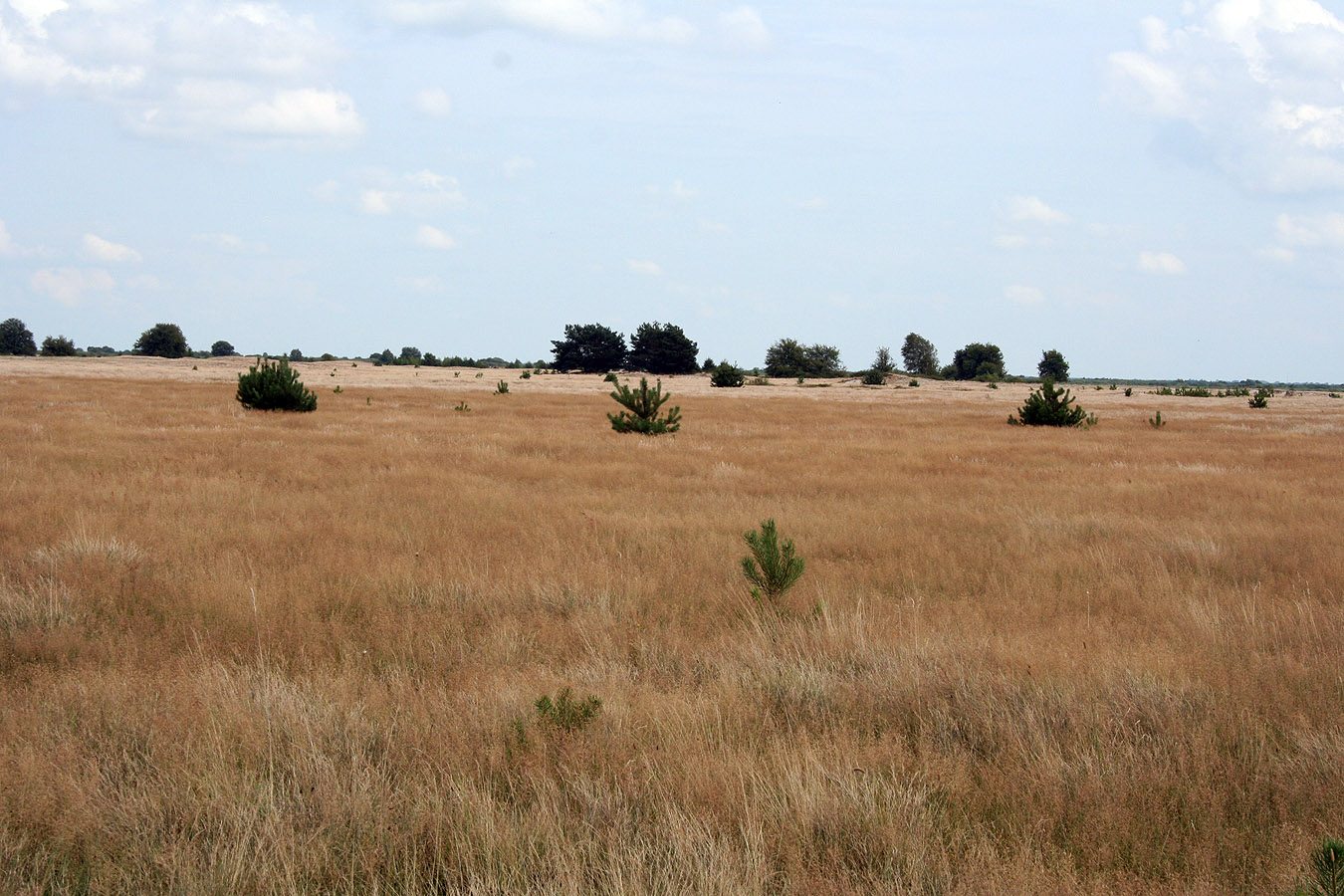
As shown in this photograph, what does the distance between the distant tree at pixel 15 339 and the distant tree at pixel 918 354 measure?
122407 millimetres

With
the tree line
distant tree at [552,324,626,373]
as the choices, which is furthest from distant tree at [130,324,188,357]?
distant tree at [552,324,626,373]

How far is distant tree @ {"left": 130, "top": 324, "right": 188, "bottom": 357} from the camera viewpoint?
9456 centimetres

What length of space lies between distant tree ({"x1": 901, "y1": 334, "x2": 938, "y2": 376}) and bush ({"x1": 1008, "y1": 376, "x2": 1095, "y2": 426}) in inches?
3982

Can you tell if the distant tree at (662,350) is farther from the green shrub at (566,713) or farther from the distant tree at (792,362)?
the green shrub at (566,713)

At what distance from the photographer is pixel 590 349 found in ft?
290

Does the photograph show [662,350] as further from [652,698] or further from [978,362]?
[652,698]

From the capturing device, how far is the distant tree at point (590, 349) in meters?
88.1

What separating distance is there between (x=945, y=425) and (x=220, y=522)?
2216cm

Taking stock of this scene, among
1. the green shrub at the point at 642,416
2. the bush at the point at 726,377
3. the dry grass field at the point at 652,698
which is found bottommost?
the dry grass field at the point at 652,698

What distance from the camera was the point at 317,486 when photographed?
10.8 metres

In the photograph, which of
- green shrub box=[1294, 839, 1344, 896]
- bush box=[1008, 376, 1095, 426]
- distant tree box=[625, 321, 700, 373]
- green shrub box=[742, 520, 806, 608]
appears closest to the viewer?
green shrub box=[1294, 839, 1344, 896]

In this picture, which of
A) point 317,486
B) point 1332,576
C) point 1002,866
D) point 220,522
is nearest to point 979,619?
point 1002,866

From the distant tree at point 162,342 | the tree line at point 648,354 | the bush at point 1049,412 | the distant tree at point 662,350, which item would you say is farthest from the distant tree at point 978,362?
the distant tree at point 162,342

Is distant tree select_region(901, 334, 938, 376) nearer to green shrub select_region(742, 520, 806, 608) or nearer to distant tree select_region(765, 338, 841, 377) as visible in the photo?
distant tree select_region(765, 338, 841, 377)
